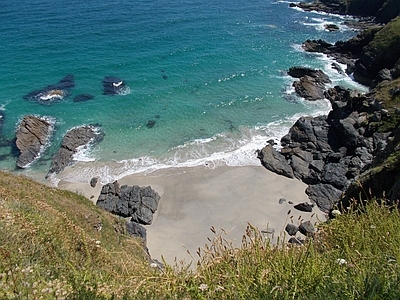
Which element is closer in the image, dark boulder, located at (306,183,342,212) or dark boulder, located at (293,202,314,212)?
dark boulder, located at (293,202,314,212)

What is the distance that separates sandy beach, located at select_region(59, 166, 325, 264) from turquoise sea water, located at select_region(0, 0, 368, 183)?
6.10ft

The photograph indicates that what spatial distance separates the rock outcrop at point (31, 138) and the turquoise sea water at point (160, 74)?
3.12ft

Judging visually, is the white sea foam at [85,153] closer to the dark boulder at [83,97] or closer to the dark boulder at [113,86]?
the dark boulder at [83,97]

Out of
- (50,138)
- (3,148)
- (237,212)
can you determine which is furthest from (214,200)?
(3,148)

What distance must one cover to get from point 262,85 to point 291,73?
608 centimetres

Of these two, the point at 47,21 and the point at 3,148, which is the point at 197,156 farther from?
the point at 47,21

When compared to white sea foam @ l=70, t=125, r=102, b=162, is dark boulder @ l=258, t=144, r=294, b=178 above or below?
above

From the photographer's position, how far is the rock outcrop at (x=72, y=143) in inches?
1334

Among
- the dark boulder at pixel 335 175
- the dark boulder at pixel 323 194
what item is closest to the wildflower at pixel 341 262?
the dark boulder at pixel 323 194

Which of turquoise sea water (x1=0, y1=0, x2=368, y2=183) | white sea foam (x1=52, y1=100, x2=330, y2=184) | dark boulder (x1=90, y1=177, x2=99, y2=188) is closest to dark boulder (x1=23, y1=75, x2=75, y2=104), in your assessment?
turquoise sea water (x1=0, y1=0, x2=368, y2=183)

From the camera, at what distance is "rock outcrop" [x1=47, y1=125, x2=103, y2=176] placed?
3388 centimetres

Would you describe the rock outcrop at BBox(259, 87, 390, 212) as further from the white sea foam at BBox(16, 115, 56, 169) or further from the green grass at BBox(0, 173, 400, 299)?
the white sea foam at BBox(16, 115, 56, 169)

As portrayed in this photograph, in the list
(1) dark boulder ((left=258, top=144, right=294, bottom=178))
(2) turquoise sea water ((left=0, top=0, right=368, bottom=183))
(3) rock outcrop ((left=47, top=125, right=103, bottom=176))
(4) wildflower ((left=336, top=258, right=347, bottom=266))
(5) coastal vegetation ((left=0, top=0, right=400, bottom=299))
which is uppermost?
(4) wildflower ((left=336, top=258, right=347, bottom=266))

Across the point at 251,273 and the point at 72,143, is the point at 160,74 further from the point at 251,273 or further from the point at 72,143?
the point at 251,273
